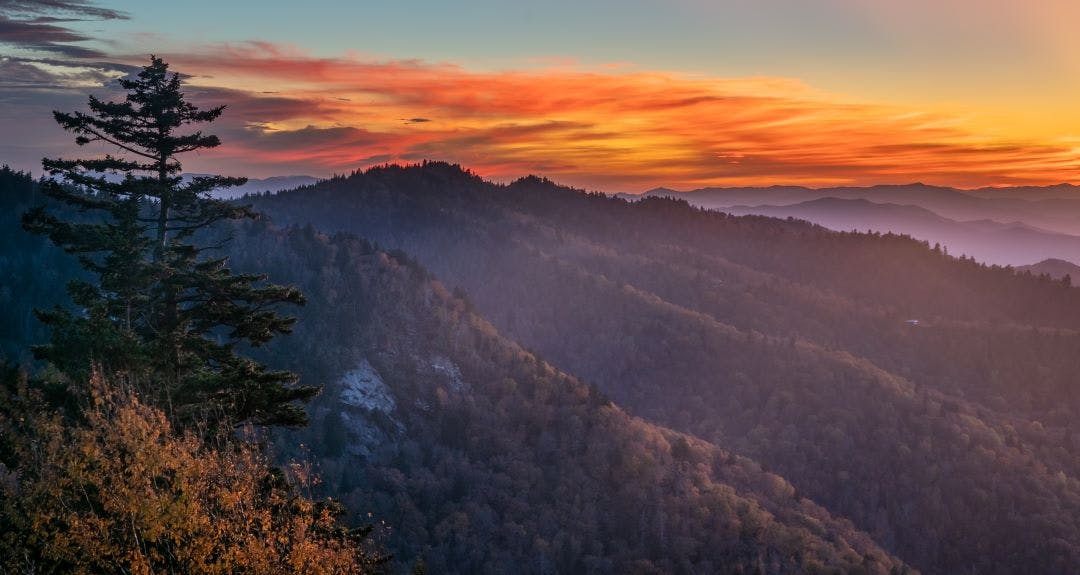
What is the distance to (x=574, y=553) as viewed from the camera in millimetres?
152375

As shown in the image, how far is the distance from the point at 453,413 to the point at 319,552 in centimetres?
17834

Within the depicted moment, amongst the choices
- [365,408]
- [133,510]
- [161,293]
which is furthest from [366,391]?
[133,510]

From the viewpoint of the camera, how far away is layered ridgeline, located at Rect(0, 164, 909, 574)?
150 m

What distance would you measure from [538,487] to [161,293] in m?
156

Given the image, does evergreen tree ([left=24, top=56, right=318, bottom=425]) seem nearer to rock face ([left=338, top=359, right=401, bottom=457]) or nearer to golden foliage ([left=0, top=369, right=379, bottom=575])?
golden foliage ([left=0, top=369, right=379, bottom=575])

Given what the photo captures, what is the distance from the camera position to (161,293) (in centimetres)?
2702

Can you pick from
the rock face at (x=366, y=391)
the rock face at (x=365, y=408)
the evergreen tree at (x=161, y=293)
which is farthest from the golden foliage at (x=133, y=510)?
the rock face at (x=366, y=391)

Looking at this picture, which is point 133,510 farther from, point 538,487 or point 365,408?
point 365,408

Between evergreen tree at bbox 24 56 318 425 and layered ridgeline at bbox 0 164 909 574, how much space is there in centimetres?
11812

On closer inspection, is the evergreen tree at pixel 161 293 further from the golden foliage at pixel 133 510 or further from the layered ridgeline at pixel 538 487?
the layered ridgeline at pixel 538 487

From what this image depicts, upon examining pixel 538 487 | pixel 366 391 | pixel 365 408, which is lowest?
pixel 538 487

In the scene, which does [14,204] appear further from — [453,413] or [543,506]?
[543,506]

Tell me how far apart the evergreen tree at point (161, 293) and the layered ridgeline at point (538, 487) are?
118 meters

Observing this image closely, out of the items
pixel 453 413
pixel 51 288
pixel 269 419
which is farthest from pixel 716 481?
pixel 269 419
